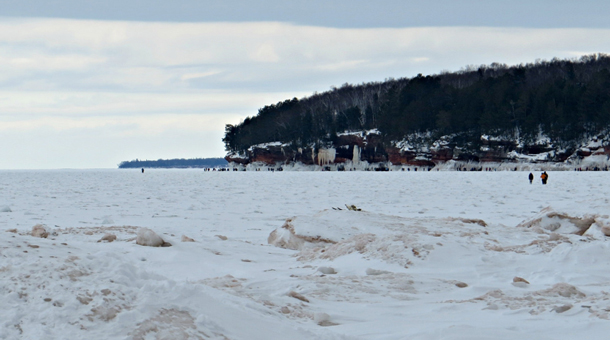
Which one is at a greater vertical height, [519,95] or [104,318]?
[519,95]

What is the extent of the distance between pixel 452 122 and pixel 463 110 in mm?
2699

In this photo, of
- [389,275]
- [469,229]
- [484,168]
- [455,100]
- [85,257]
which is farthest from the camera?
[455,100]

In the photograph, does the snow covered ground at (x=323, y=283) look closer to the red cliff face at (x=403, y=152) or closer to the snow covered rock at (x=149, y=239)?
the snow covered rock at (x=149, y=239)

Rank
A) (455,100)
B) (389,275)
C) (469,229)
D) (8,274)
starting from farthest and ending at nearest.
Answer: (455,100) < (469,229) < (389,275) < (8,274)

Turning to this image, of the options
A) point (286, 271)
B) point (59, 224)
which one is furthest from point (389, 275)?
point (59, 224)

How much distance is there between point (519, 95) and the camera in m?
93.6

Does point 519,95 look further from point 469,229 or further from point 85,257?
point 85,257

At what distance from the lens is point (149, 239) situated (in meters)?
8.10

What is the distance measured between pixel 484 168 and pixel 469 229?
8390 cm

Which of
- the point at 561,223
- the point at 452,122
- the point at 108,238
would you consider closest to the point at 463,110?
the point at 452,122

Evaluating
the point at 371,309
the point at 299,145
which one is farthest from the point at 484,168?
the point at 371,309

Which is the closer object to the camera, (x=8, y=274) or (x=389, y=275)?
(x=8, y=274)

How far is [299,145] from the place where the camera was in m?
120

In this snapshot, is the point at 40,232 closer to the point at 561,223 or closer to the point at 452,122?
the point at 561,223
